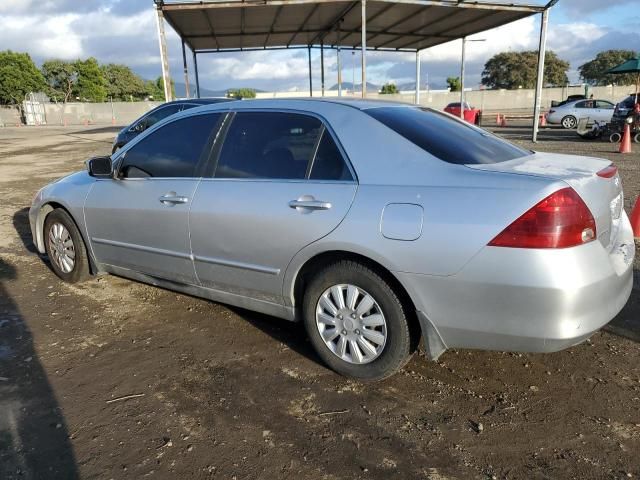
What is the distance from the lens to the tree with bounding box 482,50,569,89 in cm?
7969

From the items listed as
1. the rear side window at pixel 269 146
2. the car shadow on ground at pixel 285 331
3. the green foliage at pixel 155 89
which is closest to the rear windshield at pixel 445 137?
the rear side window at pixel 269 146

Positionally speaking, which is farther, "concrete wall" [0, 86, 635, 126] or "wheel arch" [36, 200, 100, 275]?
"concrete wall" [0, 86, 635, 126]

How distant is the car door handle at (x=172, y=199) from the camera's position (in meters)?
3.58

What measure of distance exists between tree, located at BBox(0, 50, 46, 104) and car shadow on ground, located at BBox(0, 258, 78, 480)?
255 ft

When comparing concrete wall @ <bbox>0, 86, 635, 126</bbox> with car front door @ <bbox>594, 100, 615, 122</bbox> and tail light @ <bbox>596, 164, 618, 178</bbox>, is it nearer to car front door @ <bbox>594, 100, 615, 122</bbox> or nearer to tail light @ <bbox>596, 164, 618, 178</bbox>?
car front door @ <bbox>594, 100, 615, 122</bbox>

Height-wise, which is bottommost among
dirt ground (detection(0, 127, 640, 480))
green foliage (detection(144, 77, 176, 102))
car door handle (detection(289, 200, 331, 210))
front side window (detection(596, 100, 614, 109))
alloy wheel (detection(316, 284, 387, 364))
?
dirt ground (detection(0, 127, 640, 480))

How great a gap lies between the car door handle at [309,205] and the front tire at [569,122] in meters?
24.1

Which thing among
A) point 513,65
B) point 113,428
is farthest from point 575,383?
point 513,65

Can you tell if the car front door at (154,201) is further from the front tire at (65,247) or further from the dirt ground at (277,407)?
the dirt ground at (277,407)

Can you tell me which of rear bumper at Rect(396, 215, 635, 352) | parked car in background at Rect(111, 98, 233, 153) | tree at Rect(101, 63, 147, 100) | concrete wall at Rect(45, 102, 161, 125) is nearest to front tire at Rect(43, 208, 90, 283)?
rear bumper at Rect(396, 215, 635, 352)

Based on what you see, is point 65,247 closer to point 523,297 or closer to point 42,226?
point 42,226

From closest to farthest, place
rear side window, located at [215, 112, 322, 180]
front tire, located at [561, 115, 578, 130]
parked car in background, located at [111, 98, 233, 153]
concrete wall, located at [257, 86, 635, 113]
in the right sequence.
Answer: rear side window, located at [215, 112, 322, 180] < parked car in background, located at [111, 98, 233, 153] < front tire, located at [561, 115, 578, 130] < concrete wall, located at [257, 86, 635, 113]

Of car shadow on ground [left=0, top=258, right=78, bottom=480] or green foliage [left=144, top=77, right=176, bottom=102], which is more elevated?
green foliage [left=144, top=77, right=176, bottom=102]

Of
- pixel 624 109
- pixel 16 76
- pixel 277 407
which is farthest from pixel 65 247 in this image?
pixel 16 76
